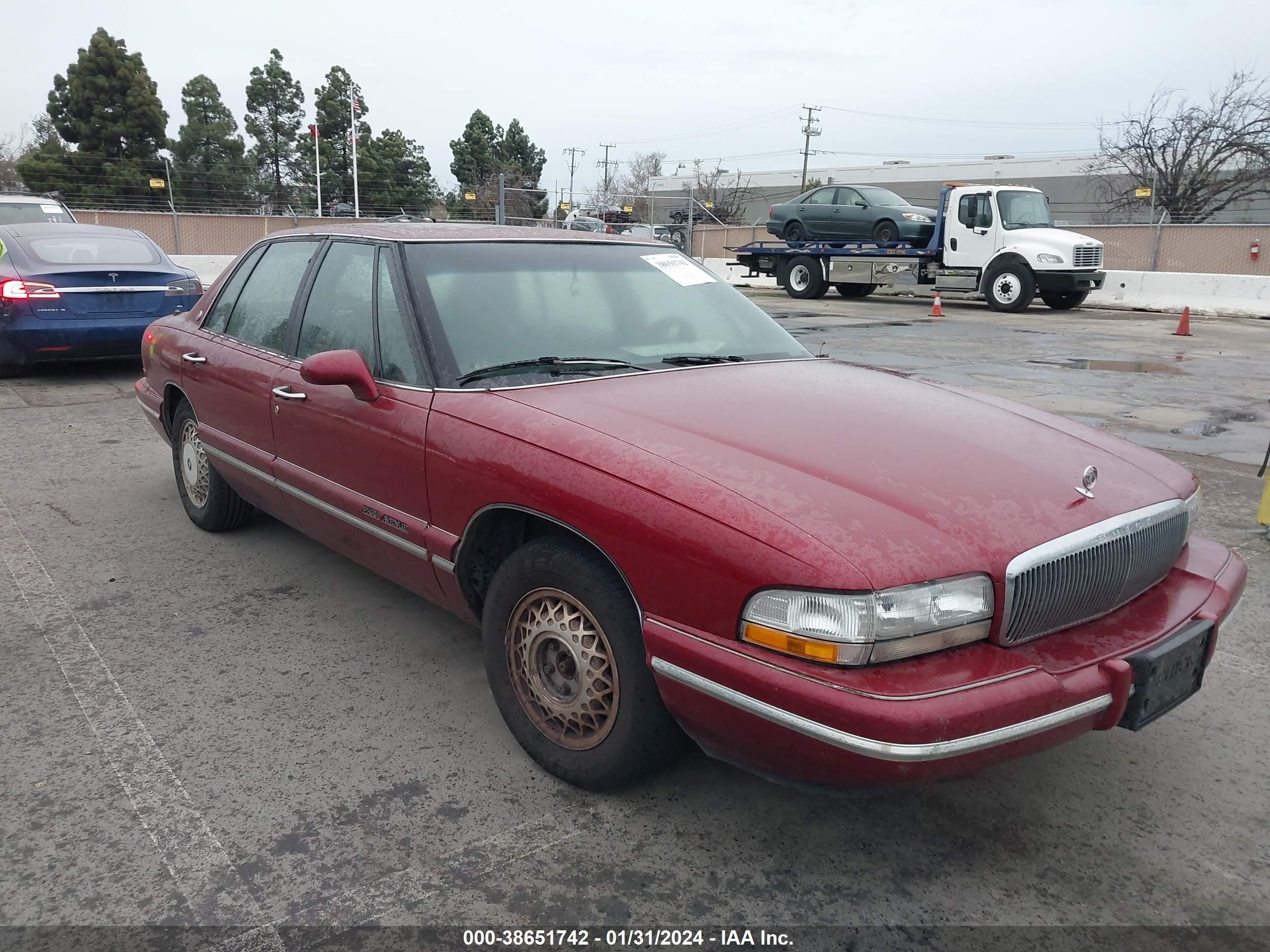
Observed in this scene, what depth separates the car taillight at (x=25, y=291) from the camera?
8.33m

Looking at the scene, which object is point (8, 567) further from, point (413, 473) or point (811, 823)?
point (811, 823)

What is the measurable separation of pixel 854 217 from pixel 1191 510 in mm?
20500

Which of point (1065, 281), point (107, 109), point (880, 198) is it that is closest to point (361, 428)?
point (1065, 281)

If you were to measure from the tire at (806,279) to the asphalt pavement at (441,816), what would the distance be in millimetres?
19152

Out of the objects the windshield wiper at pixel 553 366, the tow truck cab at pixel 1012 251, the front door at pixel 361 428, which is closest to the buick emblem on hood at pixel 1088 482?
the windshield wiper at pixel 553 366

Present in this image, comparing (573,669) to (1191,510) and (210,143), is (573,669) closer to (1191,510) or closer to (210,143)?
(1191,510)

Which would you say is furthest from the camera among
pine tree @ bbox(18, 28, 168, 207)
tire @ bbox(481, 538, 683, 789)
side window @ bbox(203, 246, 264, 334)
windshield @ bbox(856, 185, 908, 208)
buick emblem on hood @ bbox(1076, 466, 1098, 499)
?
pine tree @ bbox(18, 28, 168, 207)

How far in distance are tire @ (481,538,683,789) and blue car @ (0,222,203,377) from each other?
732 centimetres

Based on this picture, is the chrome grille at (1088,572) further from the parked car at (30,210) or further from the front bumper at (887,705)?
the parked car at (30,210)

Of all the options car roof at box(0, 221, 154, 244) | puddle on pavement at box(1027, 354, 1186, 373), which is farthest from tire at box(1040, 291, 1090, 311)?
car roof at box(0, 221, 154, 244)

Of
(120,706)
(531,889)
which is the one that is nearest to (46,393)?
(120,706)

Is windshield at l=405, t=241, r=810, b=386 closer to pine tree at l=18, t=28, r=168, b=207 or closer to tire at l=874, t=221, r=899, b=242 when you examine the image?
tire at l=874, t=221, r=899, b=242

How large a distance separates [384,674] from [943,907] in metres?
2.05

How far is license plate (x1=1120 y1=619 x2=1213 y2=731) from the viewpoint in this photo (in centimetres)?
237
